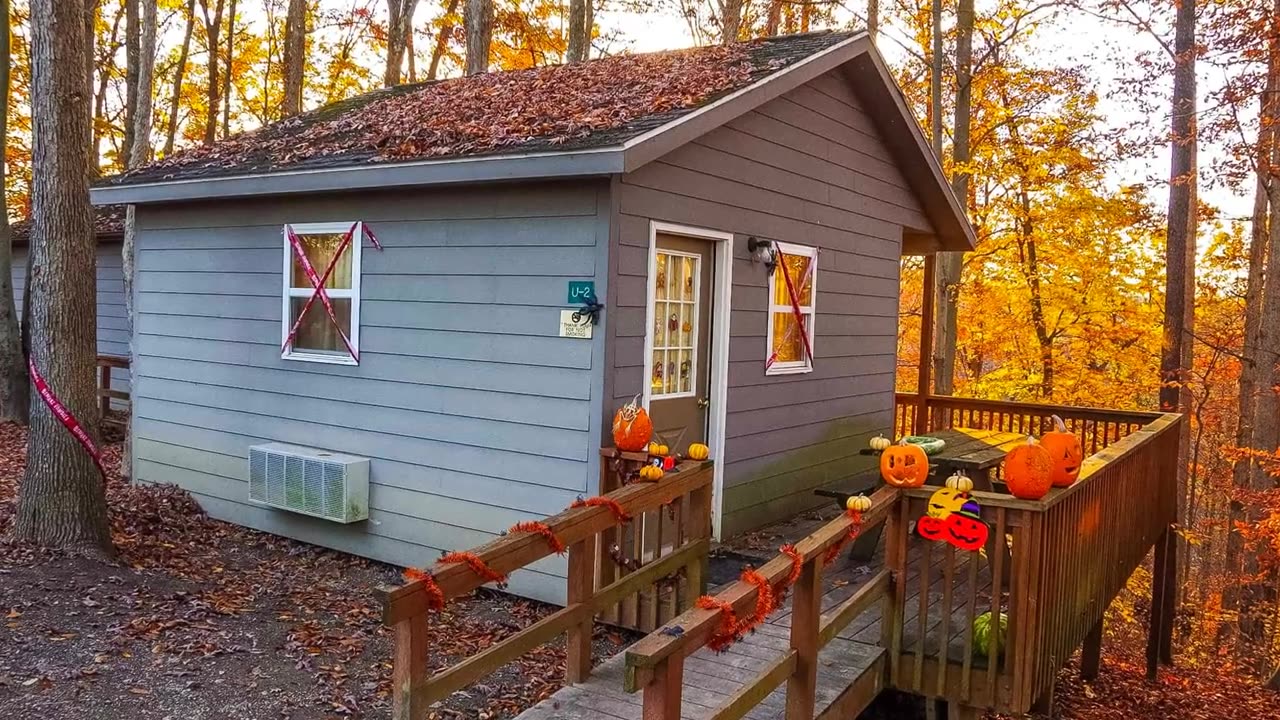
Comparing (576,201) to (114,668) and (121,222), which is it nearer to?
(114,668)

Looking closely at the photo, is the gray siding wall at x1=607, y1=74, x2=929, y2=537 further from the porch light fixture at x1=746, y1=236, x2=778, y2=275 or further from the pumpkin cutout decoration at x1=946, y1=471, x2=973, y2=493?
the pumpkin cutout decoration at x1=946, y1=471, x2=973, y2=493

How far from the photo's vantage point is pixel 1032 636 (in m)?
4.05

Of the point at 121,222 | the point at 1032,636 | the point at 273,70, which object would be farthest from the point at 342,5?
the point at 1032,636

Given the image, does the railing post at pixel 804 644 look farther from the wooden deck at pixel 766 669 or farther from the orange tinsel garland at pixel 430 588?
the orange tinsel garland at pixel 430 588

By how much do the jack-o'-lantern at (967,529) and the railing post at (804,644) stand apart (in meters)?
0.69

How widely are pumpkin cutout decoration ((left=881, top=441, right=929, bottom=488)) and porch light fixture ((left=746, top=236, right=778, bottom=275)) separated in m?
2.84

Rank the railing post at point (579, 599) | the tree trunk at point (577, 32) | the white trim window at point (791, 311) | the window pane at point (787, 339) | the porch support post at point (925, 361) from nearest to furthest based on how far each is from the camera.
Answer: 1. the railing post at point (579, 599)
2. the white trim window at point (791, 311)
3. the window pane at point (787, 339)
4. the porch support post at point (925, 361)
5. the tree trunk at point (577, 32)

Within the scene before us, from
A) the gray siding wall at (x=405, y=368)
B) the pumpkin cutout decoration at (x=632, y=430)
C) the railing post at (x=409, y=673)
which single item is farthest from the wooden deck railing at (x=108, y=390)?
the railing post at (x=409, y=673)

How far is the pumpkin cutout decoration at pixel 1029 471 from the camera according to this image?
13.0ft

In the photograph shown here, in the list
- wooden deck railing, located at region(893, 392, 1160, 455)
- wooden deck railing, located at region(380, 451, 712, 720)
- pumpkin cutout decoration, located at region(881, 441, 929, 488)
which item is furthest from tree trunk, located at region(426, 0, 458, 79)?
pumpkin cutout decoration, located at region(881, 441, 929, 488)

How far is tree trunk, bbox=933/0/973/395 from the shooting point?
1426 cm

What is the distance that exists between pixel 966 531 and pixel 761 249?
3.33m

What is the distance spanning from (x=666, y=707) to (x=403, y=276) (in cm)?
443

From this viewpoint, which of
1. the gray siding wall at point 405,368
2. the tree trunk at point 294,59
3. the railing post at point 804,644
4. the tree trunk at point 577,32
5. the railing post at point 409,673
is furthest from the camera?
the tree trunk at point 577,32
